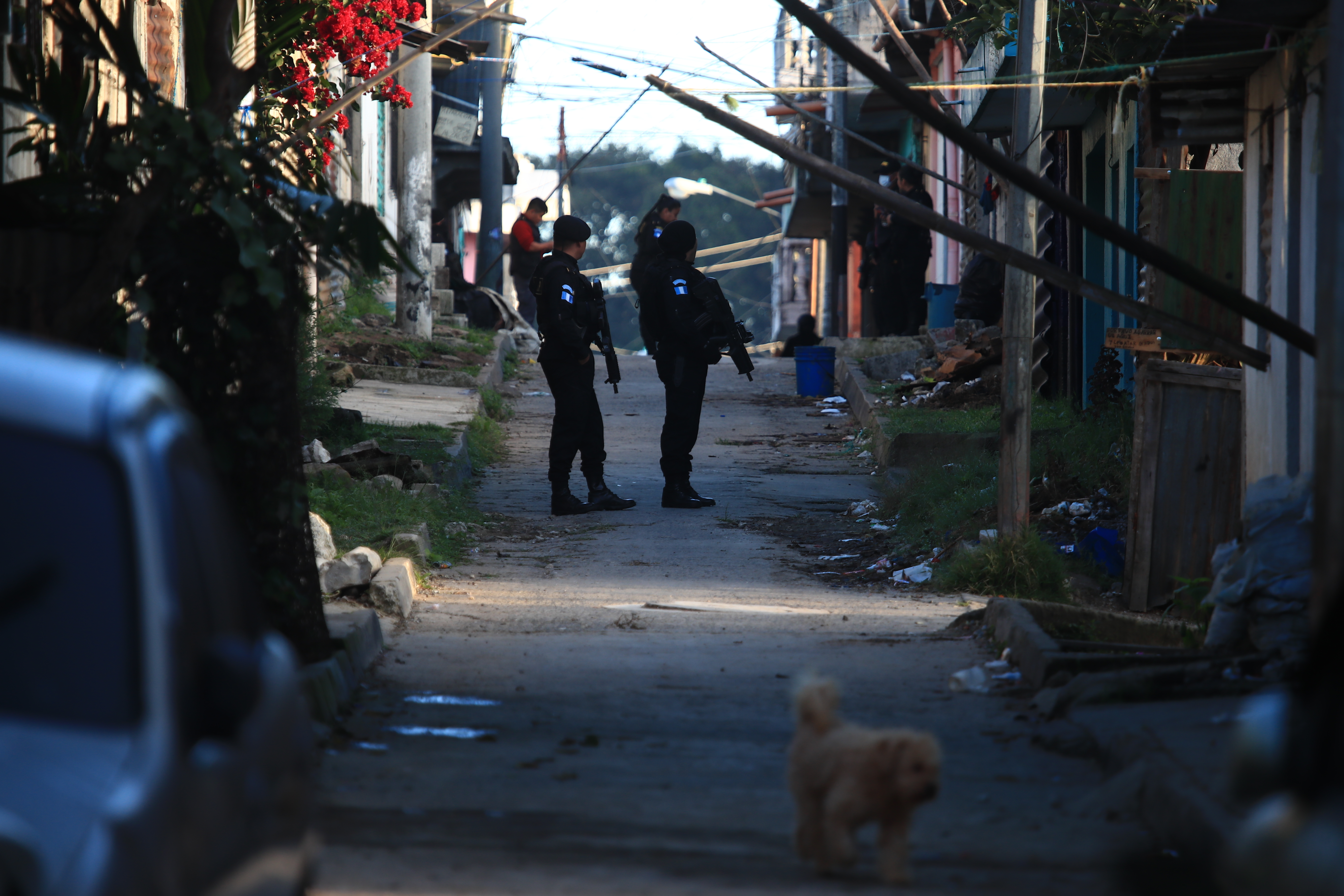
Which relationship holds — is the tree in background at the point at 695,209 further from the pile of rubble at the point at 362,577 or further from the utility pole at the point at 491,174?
the pile of rubble at the point at 362,577

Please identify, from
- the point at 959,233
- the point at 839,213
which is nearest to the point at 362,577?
the point at 959,233

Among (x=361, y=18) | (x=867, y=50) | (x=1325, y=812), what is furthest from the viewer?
(x=867, y=50)

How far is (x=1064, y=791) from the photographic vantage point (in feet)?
16.5

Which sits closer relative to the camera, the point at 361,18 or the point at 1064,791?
the point at 1064,791

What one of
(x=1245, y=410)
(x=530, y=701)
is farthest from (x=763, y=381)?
(x=530, y=701)

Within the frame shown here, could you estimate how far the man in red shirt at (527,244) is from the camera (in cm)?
2178

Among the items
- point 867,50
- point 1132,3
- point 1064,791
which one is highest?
point 867,50

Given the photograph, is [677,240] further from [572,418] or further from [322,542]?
[322,542]

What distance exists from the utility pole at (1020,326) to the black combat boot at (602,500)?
3417 mm

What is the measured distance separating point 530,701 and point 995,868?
8.06ft

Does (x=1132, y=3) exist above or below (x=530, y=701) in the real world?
above

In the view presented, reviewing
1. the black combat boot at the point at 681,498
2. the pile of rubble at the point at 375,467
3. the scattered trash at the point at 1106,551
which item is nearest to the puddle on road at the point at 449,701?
the pile of rubble at the point at 375,467

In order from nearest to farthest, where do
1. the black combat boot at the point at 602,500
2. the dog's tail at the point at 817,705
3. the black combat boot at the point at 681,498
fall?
the dog's tail at the point at 817,705 < the black combat boot at the point at 602,500 < the black combat boot at the point at 681,498

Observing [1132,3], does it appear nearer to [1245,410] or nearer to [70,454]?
[1245,410]
